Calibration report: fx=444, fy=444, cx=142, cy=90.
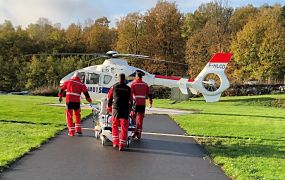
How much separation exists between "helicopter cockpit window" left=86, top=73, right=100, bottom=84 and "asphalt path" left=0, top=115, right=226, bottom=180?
1140 centimetres

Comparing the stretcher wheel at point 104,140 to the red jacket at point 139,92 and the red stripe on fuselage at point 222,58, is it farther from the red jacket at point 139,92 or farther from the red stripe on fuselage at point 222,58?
the red stripe on fuselage at point 222,58

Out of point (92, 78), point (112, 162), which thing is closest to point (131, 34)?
point (92, 78)

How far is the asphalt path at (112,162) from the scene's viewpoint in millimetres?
8617

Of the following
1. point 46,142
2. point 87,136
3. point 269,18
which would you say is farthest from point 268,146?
point 269,18

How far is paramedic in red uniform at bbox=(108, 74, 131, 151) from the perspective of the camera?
12.1 m

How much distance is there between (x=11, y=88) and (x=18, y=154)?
63304 mm

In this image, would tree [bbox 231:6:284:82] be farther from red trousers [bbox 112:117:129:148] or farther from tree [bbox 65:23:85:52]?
red trousers [bbox 112:117:129:148]

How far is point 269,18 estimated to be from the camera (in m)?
63.8

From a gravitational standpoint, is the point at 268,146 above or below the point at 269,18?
below

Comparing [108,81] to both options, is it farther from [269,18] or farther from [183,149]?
[269,18]

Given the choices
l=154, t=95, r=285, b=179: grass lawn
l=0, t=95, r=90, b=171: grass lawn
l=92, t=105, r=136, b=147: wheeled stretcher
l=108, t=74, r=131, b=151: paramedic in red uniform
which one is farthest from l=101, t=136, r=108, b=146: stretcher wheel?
l=154, t=95, r=285, b=179: grass lawn

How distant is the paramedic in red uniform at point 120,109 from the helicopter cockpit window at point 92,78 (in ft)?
41.7

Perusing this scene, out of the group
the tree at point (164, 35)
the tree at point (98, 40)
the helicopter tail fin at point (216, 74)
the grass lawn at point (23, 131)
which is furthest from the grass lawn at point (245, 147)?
the tree at point (98, 40)

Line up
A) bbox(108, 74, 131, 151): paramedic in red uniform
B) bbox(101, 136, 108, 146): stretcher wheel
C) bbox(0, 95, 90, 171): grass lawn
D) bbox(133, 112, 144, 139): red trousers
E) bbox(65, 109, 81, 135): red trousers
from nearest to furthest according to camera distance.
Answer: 1. bbox(0, 95, 90, 171): grass lawn
2. bbox(108, 74, 131, 151): paramedic in red uniform
3. bbox(101, 136, 108, 146): stretcher wheel
4. bbox(133, 112, 144, 139): red trousers
5. bbox(65, 109, 81, 135): red trousers
